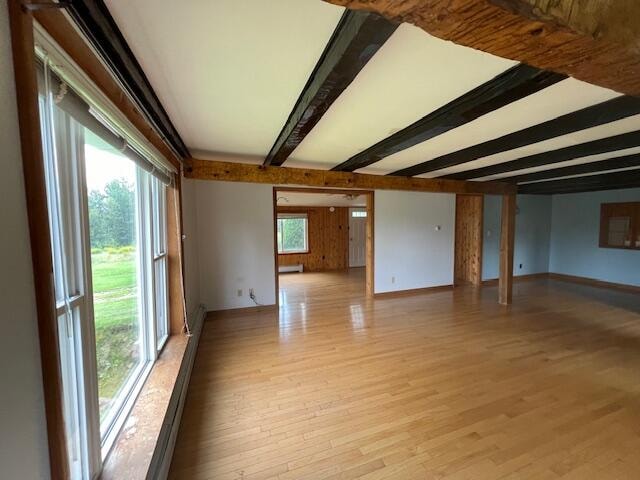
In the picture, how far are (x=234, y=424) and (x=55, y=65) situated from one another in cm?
212

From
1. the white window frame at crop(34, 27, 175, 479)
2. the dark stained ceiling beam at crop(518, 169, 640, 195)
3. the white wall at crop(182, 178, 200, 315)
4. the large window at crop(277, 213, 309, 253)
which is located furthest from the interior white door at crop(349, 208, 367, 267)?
the white window frame at crop(34, 27, 175, 479)

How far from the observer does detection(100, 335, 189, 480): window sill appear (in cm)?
121

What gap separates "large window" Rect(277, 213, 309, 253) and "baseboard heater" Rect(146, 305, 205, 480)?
225 inches

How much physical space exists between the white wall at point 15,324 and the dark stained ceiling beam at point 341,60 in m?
1.04

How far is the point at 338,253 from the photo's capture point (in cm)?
863

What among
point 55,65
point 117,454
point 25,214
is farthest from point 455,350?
point 55,65

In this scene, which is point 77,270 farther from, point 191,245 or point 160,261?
point 191,245

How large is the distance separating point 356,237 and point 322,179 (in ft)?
16.6

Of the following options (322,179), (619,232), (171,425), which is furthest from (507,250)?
(171,425)

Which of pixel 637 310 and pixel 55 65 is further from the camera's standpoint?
pixel 637 310

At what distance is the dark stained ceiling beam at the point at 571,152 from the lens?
2.36 metres

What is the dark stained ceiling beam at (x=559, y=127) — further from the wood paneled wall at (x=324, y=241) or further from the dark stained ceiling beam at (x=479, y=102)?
the wood paneled wall at (x=324, y=241)

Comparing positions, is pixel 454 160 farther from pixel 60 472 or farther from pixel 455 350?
pixel 60 472

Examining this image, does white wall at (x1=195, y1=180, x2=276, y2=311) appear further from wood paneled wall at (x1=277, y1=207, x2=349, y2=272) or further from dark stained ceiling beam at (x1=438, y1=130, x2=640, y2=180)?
wood paneled wall at (x1=277, y1=207, x2=349, y2=272)
